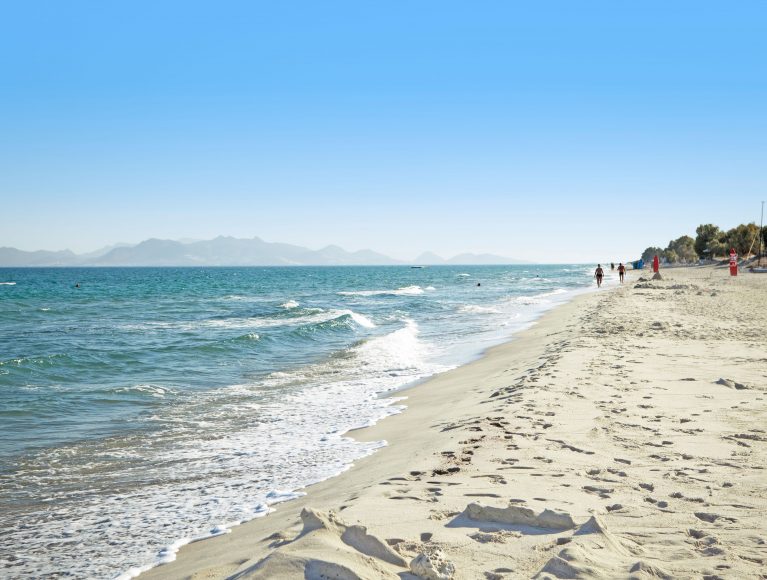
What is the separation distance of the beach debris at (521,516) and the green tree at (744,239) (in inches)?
2981

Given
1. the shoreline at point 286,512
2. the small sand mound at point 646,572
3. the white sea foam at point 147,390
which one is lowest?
the white sea foam at point 147,390

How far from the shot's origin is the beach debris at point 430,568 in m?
3.21

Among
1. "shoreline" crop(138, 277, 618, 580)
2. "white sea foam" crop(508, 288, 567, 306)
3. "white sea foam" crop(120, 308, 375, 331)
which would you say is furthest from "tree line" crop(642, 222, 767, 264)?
"shoreline" crop(138, 277, 618, 580)

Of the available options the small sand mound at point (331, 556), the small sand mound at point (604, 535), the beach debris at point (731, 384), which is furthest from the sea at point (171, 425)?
the beach debris at point (731, 384)

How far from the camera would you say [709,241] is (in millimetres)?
88688

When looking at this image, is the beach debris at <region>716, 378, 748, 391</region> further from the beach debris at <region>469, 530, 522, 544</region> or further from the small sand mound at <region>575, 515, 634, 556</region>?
the beach debris at <region>469, 530, 522, 544</region>

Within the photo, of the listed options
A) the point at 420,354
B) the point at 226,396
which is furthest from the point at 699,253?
the point at 226,396

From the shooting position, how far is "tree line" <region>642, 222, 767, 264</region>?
2795 inches

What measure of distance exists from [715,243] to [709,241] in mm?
5269

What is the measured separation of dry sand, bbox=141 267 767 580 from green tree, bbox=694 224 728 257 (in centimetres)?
8297

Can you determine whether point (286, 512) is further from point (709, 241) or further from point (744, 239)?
point (709, 241)

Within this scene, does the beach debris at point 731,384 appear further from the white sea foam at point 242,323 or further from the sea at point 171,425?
the white sea foam at point 242,323

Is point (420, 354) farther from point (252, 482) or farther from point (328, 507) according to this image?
point (328, 507)

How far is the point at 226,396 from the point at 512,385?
219 inches
